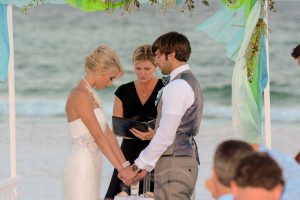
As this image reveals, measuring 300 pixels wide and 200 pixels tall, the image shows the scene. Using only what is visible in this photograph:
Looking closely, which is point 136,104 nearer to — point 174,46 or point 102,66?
point 102,66

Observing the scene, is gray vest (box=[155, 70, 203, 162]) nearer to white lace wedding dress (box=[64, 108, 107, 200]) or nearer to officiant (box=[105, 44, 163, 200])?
white lace wedding dress (box=[64, 108, 107, 200])

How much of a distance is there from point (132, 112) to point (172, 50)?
4.88 ft

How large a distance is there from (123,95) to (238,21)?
0.93m

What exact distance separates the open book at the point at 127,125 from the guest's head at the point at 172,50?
2.97 ft

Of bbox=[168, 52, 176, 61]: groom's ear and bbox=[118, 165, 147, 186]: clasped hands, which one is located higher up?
bbox=[168, 52, 176, 61]: groom's ear

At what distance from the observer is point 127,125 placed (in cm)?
566

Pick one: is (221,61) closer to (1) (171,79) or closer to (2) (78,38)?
(2) (78,38)

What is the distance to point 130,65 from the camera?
65.4 ft

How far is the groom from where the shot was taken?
4645 millimetres

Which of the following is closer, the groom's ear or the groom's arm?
the groom's arm

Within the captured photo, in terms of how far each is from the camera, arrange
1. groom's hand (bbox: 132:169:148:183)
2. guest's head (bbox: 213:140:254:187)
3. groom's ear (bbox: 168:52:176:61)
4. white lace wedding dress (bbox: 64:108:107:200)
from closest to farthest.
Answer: guest's head (bbox: 213:140:254:187)
groom's ear (bbox: 168:52:176:61)
groom's hand (bbox: 132:169:148:183)
white lace wedding dress (bbox: 64:108:107:200)

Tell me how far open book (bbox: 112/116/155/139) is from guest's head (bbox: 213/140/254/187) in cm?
285

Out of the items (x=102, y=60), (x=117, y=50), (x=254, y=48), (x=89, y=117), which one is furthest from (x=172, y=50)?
(x=117, y=50)

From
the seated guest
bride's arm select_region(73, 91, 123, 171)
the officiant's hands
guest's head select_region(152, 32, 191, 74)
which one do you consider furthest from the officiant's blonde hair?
the seated guest
